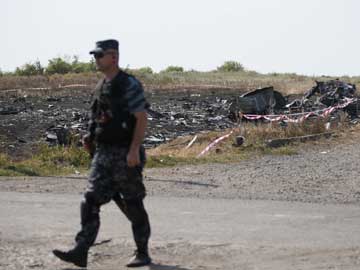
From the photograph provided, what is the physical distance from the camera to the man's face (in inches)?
287

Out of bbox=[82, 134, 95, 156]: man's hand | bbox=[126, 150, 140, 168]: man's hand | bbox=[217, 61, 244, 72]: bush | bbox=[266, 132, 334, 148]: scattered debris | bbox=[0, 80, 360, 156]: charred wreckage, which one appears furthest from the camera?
bbox=[217, 61, 244, 72]: bush

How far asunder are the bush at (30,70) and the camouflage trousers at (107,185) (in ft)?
218

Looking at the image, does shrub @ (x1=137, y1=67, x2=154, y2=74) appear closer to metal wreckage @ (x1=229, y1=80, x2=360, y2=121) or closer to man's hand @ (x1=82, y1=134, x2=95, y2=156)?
metal wreckage @ (x1=229, y1=80, x2=360, y2=121)

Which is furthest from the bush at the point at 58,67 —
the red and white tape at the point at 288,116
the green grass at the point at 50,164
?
the green grass at the point at 50,164

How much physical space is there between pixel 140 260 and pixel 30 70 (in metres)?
68.9

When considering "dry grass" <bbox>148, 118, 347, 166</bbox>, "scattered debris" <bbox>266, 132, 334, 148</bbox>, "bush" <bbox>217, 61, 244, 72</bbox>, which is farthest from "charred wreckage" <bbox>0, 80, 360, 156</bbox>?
"bush" <bbox>217, 61, 244, 72</bbox>

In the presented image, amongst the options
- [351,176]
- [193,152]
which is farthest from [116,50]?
[193,152]

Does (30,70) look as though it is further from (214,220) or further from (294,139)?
(214,220)

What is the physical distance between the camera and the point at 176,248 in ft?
27.1

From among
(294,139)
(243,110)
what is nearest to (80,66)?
(243,110)

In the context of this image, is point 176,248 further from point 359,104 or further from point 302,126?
point 359,104

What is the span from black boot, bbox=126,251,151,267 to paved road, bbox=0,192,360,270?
12 centimetres

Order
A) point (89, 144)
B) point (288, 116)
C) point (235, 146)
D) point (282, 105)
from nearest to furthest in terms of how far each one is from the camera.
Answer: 1. point (89, 144)
2. point (235, 146)
3. point (288, 116)
4. point (282, 105)

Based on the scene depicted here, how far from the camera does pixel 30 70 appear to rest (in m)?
74.9
